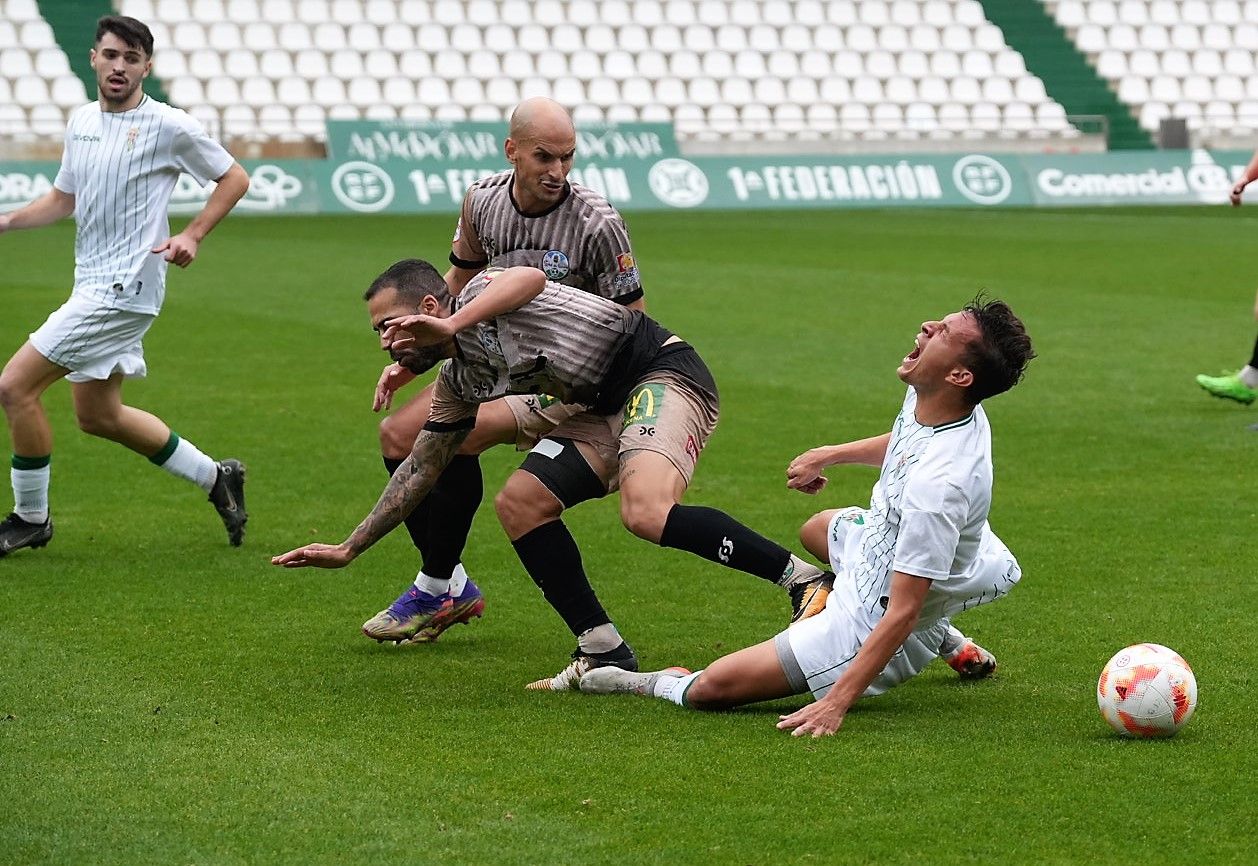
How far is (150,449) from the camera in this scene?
7.56 meters

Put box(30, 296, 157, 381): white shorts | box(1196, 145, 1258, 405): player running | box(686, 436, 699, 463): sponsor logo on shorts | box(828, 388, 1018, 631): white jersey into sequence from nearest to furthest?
1. box(828, 388, 1018, 631): white jersey
2. box(686, 436, 699, 463): sponsor logo on shorts
3. box(30, 296, 157, 381): white shorts
4. box(1196, 145, 1258, 405): player running

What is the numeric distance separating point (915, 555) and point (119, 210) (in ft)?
13.3

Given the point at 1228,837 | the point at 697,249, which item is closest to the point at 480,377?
the point at 1228,837

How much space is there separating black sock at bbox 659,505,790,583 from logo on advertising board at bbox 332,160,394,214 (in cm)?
2184

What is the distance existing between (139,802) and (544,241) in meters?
2.13

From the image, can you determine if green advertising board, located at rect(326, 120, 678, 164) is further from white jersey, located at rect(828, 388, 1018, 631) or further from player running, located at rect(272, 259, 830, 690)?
white jersey, located at rect(828, 388, 1018, 631)

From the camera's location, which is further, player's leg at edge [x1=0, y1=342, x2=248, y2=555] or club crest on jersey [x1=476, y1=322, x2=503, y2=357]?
player's leg at edge [x1=0, y1=342, x2=248, y2=555]

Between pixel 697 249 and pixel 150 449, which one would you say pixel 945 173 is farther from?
pixel 150 449

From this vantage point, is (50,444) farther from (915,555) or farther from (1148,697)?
(1148,697)

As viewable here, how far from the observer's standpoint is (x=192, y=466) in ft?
24.8

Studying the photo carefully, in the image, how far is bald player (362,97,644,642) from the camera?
17.3 ft

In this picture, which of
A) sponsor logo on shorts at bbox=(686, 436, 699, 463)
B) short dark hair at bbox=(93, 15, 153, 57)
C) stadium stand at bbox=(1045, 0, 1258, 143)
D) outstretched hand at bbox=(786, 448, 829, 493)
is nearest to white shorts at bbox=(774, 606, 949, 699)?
outstretched hand at bbox=(786, 448, 829, 493)

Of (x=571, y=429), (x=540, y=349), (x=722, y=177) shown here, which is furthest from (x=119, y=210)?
(x=722, y=177)

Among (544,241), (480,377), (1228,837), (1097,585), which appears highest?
(544,241)
